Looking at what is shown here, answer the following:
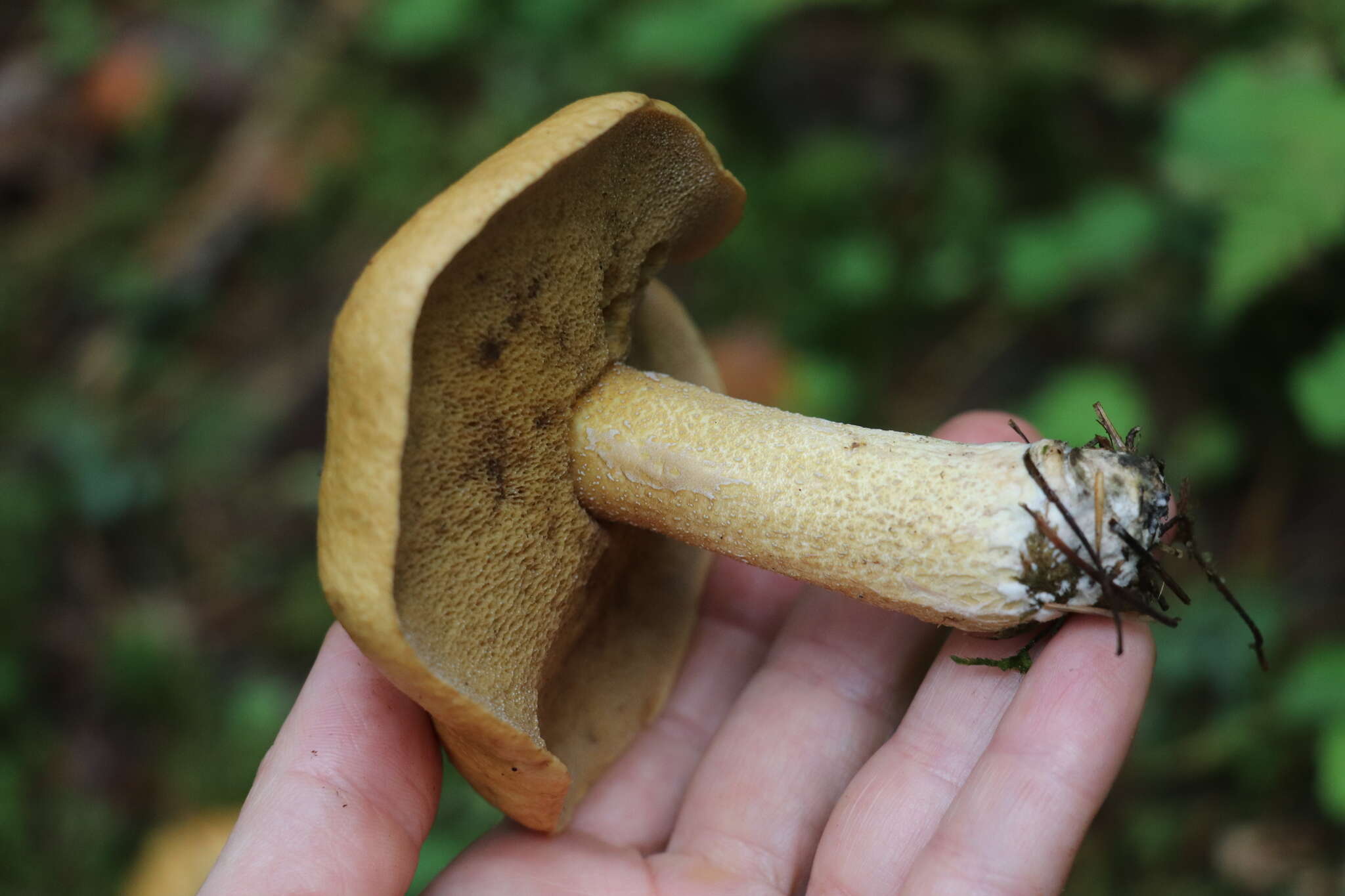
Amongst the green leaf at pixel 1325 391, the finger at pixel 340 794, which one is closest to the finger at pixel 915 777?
the finger at pixel 340 794

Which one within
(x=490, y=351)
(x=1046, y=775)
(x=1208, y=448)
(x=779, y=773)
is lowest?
(x=779, y=773)

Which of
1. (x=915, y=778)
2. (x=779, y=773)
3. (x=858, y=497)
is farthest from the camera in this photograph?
(x=779, y=773)

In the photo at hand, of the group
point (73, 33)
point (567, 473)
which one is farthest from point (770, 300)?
point (73, 33)

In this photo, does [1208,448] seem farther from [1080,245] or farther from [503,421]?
[503,421]

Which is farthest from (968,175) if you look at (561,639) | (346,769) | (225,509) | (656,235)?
(225,509)

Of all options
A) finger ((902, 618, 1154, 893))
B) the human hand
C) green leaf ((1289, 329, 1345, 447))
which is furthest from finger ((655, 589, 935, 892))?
green leaf ((1289, 329, 1345, 447))

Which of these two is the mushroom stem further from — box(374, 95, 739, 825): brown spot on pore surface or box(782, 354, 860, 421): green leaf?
box(782, 354, 860, 421): green leaf

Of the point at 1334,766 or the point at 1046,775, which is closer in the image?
the point at 1046,775
